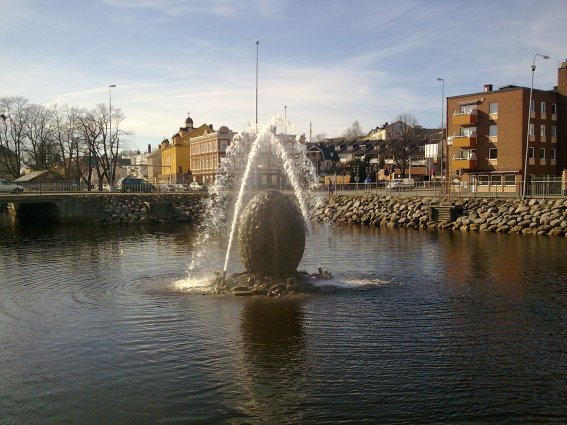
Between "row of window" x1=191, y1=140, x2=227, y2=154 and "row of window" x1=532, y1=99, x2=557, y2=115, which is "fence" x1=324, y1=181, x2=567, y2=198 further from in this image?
"row of window" x1=191, y1=140, x2=227, y2=154

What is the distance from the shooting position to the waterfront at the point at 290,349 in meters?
8.86

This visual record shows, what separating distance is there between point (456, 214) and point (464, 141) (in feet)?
70.3

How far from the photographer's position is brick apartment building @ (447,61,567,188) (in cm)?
5934

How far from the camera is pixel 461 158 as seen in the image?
63.9 meters

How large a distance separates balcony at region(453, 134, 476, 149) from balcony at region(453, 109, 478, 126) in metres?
1.54

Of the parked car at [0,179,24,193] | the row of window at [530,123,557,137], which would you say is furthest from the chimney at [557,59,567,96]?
the parked car at [0,179,24,193]

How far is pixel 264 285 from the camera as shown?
16.7 metres

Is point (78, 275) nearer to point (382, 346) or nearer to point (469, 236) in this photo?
point (382, 346)

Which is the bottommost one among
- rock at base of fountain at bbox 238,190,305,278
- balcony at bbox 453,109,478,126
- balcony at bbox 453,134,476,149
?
rock at base of fountain at bbox 238,190,305,278

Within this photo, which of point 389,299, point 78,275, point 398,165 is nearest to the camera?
point 389,299

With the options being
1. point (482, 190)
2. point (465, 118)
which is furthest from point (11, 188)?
point (465, 118)

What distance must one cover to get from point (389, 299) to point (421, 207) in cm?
3267

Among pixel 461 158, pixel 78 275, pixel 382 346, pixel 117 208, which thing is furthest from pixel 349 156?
pixel 382 346

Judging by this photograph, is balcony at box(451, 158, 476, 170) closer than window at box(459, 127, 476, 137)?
Yes
